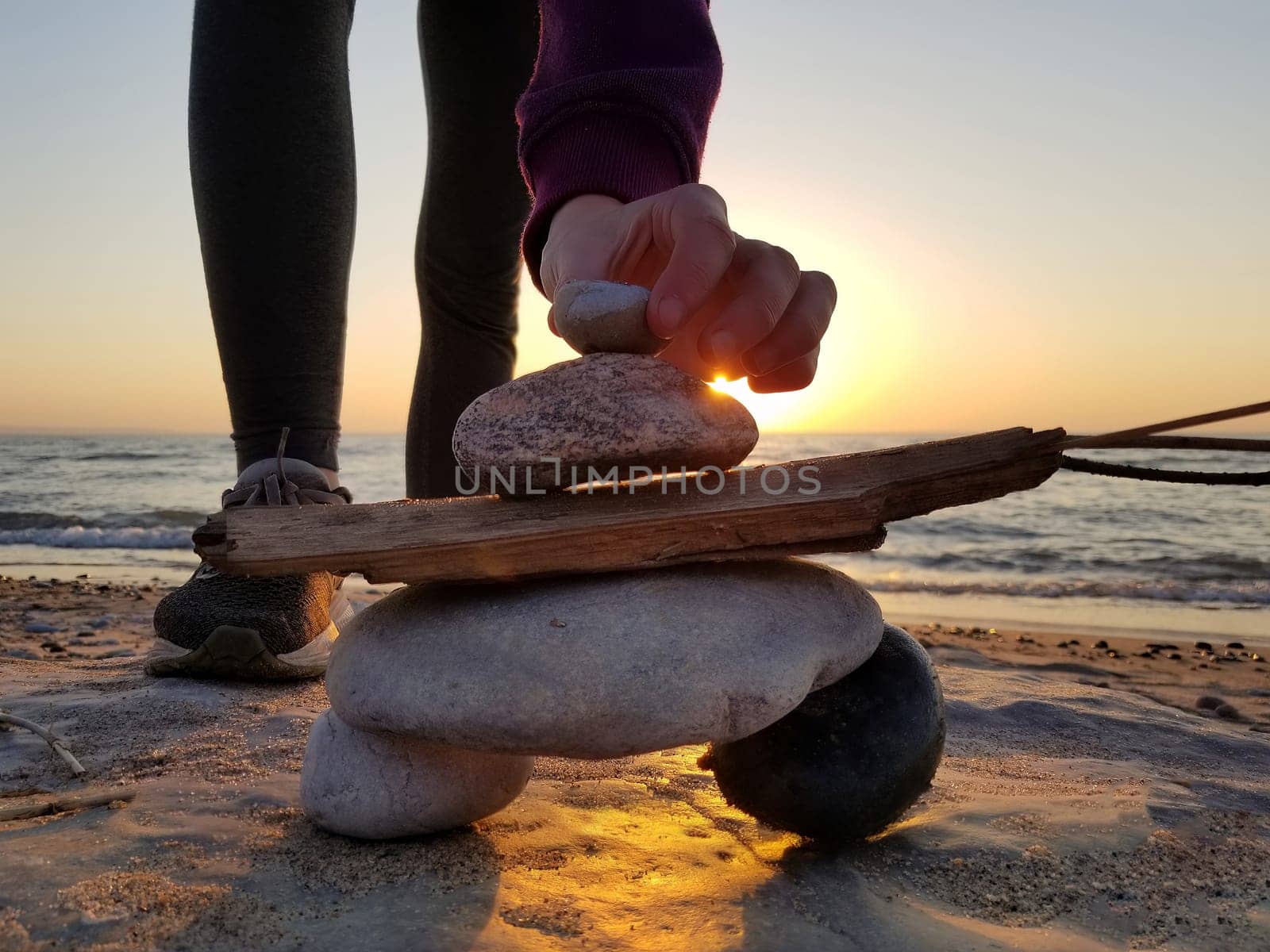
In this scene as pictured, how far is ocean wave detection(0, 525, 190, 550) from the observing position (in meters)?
10.9

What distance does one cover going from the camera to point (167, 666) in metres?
2.99

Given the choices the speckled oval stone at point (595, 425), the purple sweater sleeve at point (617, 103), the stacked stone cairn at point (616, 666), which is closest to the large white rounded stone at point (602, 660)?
the stacked stone cairn at point (616, 666)

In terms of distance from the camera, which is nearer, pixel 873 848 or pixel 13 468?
pixel 873 848

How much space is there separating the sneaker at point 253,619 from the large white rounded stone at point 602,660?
1.31m

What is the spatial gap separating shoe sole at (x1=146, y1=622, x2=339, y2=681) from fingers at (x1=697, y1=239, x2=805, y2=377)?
5.26 ft

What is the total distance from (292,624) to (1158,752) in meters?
2.64

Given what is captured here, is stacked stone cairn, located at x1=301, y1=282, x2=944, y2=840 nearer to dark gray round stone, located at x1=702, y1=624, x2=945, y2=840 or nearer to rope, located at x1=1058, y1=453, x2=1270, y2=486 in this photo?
dark gray round stone, located at x1=702, y1=624, x2=945, y2=840

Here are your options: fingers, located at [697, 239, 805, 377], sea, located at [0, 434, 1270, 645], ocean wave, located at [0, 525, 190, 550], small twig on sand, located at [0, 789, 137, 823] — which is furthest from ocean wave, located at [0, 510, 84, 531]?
fingers, located at [697, 239, 805, 377]

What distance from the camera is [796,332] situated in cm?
198

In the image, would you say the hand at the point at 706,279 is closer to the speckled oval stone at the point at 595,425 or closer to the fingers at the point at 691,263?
the fingers at the point at 691,263

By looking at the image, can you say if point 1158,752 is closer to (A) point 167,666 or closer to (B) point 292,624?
(B) point 292,624

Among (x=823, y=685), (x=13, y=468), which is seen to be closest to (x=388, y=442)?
(x=13, y=468)

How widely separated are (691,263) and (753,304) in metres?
0.19

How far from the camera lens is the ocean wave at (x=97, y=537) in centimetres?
1095
